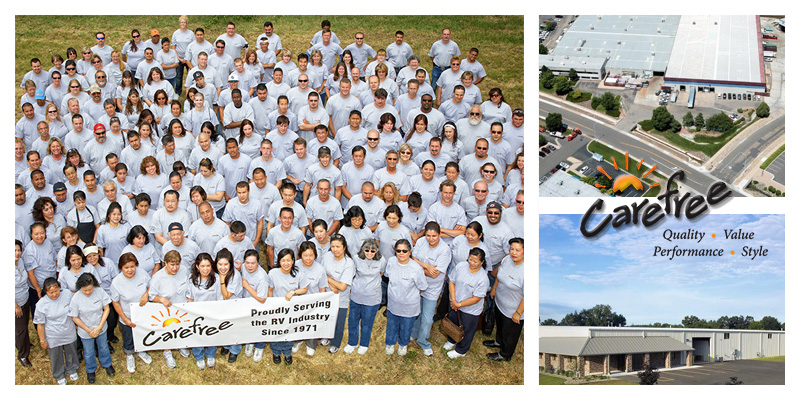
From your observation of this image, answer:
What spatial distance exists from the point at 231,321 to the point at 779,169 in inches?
249

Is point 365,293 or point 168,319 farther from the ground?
point 365,293

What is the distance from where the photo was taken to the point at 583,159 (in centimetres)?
841

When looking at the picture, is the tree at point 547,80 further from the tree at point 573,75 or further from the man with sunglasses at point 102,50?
the man with sunglasses at point 102,50

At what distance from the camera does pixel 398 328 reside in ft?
27.7

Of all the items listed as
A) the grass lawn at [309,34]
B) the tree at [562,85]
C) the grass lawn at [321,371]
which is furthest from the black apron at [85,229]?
the tree at [562,85]

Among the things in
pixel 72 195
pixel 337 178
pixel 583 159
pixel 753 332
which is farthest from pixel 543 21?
pixel 72 195

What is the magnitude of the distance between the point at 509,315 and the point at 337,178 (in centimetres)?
280

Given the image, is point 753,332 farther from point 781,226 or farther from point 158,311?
point 158,311

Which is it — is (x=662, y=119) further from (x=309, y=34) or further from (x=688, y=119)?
(x=309, y=34)

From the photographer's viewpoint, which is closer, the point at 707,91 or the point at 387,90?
the point at 707,91

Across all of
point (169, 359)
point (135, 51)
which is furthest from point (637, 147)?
point (135, 51)

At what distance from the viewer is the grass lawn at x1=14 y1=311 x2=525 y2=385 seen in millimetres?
8258

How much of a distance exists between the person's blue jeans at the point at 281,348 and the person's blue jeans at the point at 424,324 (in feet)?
4.74

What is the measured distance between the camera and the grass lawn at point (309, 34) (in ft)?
42.4
